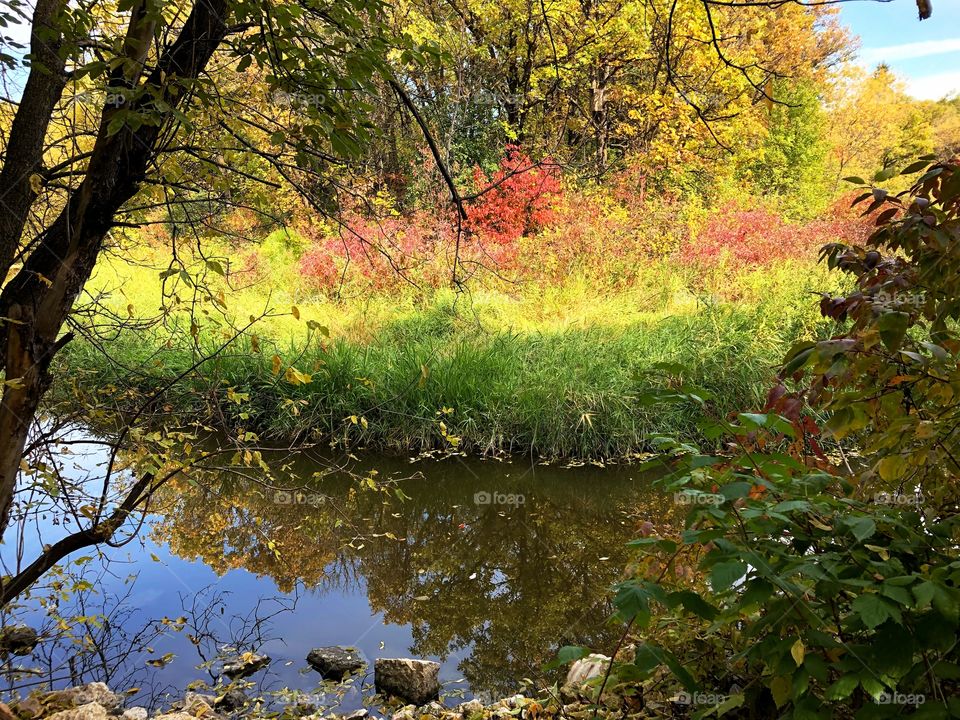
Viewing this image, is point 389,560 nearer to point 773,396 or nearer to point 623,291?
point 773,396

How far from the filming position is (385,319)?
8.91m

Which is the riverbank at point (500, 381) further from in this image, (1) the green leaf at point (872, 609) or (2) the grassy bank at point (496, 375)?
(1) the green leaf at point (872, 609)

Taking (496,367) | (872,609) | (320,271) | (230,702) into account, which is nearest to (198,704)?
(230,702)

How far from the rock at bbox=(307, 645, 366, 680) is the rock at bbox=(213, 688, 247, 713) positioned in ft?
1.37

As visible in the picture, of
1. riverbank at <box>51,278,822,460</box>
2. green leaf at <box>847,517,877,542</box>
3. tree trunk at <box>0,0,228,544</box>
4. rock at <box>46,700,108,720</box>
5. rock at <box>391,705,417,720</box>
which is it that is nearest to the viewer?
green leaf at <box>847,517,877,542</box>

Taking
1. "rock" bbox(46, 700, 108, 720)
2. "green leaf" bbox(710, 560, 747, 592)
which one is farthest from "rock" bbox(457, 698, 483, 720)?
"green leaf" bbox(710, 560, 747, 592)

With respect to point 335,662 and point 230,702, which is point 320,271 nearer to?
point 335,662

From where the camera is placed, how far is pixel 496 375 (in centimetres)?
702

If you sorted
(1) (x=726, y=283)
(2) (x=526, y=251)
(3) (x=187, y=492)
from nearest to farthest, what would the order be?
(3) (x=187, y=492), (1) (x=726, y=283), (2) (x=526, y=251)

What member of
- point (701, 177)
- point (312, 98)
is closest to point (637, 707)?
point (312, 98)

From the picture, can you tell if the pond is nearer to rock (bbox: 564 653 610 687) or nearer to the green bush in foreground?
rock (bbox: 564 653 610 687)

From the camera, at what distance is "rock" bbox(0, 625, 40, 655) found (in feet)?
10.8

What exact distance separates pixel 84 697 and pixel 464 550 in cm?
246

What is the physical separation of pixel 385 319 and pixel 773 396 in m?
7.35
